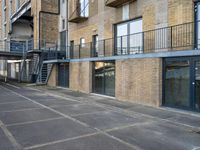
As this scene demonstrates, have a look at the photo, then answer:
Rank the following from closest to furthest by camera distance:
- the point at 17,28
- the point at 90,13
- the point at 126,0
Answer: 1. the point at 126,0
2. the point at 90,13
3. the point at 17,28

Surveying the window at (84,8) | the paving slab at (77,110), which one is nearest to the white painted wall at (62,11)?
the window at (84,8)

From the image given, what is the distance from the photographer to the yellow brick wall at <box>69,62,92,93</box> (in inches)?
640

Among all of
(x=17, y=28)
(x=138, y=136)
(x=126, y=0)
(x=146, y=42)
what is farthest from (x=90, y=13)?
(x=17, y=28)

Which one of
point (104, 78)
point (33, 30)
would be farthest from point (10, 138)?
point (33, 30)

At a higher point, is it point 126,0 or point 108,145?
point 126,0

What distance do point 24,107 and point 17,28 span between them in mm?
27487

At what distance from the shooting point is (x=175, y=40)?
10.8 meters

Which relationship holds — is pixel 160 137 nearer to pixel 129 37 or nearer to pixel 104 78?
pixel 129 37

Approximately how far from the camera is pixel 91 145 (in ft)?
18.8

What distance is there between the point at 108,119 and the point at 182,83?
3608mm

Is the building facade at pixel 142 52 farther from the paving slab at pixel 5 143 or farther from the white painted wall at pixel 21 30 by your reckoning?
the white painted wall at pixel 21 30

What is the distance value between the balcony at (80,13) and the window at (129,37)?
13.7 ft

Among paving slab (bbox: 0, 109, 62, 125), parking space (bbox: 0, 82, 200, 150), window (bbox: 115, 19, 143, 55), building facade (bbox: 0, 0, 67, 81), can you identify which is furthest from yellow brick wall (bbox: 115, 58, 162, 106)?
building facade (bbox: 0, 0, 67, 81)

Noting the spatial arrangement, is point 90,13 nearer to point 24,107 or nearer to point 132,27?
point 132,27
